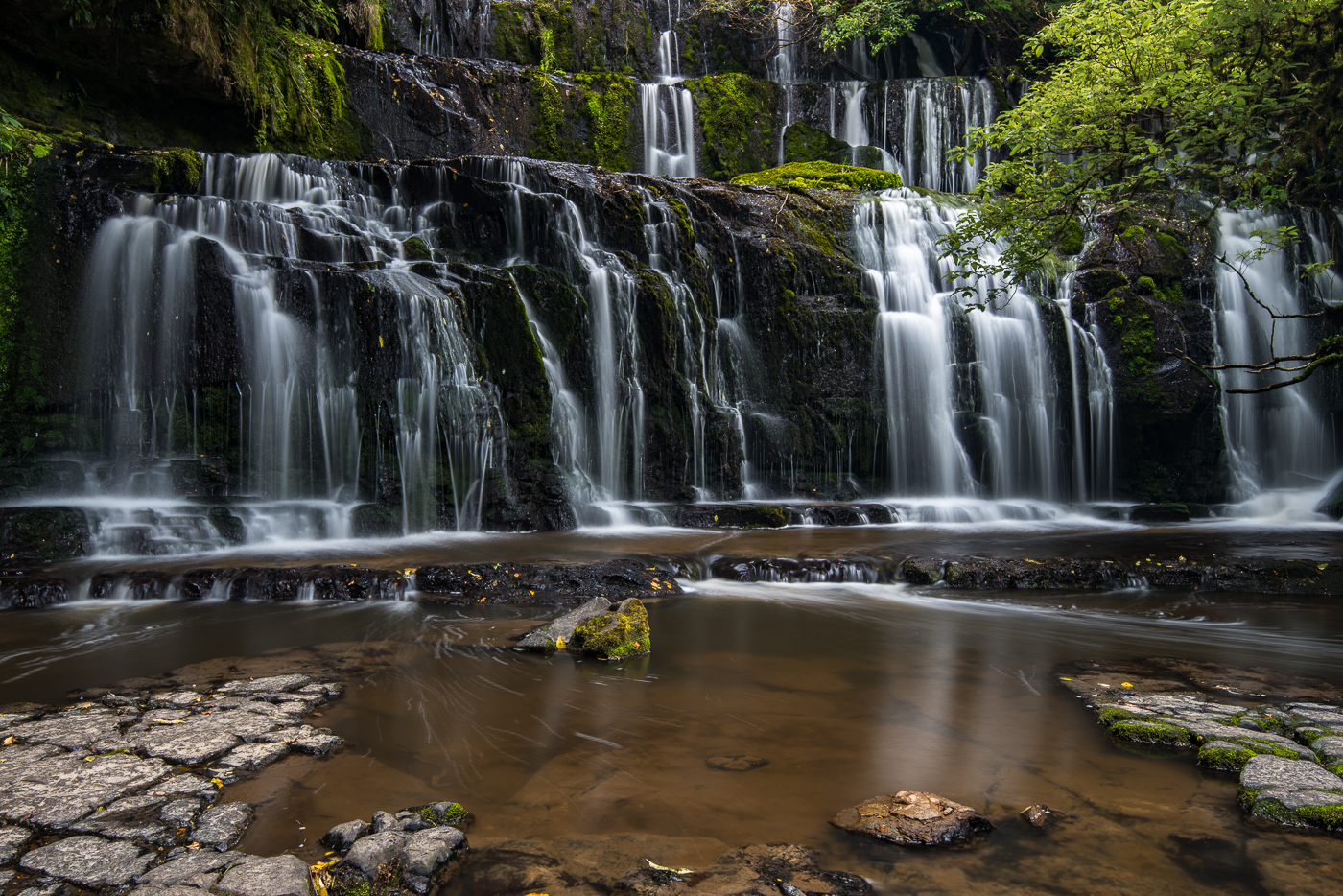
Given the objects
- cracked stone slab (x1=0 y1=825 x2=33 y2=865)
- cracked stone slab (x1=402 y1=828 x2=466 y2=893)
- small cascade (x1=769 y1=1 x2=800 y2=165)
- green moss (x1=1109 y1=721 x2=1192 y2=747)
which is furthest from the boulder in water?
small cascade (x1=769 y1=1 x2=800 y2=165)

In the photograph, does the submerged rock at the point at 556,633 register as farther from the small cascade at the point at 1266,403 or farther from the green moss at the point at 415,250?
the small cascade at the point at 1266,403

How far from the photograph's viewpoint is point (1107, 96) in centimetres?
754

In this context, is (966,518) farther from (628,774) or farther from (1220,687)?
(628,774)

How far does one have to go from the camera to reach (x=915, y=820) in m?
2.54

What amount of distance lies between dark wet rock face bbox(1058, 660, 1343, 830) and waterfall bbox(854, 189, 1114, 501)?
8.26 m

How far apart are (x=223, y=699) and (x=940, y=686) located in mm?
3504

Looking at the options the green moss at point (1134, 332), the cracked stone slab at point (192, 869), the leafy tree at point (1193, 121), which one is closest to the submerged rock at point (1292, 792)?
the cracked stone slab at point (192, 869)

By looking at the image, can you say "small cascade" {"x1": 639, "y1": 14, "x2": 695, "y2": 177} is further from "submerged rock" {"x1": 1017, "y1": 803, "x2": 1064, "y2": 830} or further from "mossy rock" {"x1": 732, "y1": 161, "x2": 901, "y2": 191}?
"submerged rock" {"x1": 1017, "y1": 803, "x2": 1064, "y2": 830}

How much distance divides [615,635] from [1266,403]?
45.9ft

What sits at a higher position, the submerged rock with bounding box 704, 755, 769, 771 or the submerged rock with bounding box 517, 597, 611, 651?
the submerged rock with bounding box 517, 597, 611, 651

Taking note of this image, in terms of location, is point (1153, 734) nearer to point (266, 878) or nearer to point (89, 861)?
point (266, 878)

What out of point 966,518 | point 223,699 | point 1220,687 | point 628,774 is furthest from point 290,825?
point 966,518

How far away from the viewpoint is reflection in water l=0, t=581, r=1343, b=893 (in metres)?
2.40

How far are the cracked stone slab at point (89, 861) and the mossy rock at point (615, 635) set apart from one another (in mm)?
Result: 2547
